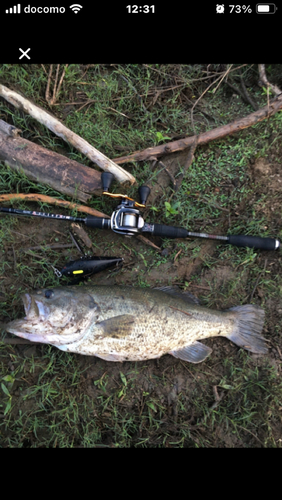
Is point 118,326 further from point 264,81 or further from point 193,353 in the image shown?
point 264,81

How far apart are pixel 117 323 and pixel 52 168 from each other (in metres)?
2.04

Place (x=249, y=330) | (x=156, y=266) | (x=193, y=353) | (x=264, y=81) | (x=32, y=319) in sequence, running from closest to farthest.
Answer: (x=32, y=319) < (x=193, y=353) < (x=249, y=330) < (x=156, y=266) < (x=264, y=81)

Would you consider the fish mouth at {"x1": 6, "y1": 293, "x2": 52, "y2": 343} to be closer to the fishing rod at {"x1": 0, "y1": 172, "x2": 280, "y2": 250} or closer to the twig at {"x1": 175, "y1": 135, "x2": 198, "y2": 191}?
the fishing rod at {"x1": 0, "y1": 172, "x2": 280, "y2": 250}

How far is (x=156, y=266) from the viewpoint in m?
3.50

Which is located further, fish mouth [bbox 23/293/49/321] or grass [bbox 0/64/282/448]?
grass [bbox 0/64/282/448]

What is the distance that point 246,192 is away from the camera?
3670 mm

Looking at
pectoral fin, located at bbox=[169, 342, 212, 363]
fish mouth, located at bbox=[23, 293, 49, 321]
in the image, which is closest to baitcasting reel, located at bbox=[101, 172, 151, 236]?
fish mouth, located at bbox=[23, 293, 49, 321]

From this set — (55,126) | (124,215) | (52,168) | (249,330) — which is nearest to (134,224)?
(124,215)

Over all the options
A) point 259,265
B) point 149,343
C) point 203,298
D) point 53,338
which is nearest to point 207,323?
point 203,298

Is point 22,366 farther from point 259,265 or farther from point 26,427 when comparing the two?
point 259,265

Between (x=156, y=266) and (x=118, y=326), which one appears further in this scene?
(x=156, y=266)

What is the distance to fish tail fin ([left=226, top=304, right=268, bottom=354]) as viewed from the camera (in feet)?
10.7
